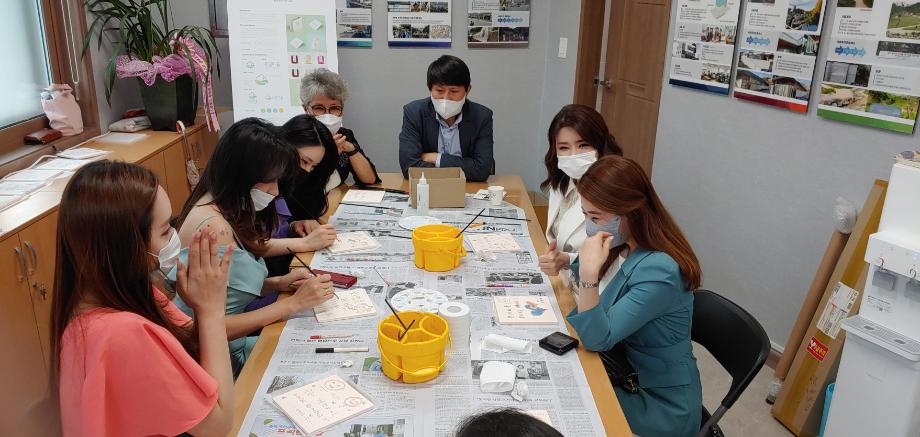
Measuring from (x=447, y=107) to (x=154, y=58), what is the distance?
186 centimetres

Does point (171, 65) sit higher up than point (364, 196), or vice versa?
point (171, 65)

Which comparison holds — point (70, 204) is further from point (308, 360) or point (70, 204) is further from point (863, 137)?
point (863, 137)

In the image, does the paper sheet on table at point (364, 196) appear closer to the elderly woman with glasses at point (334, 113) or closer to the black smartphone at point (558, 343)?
the elderly woman with glasses at point (334, 113)

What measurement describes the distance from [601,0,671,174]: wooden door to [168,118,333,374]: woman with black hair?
2.61 m

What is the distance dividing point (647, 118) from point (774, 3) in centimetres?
117

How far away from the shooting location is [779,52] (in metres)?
3.02

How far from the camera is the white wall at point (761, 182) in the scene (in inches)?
108

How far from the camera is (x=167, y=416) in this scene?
4.27 ft

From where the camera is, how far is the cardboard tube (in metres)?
2.64

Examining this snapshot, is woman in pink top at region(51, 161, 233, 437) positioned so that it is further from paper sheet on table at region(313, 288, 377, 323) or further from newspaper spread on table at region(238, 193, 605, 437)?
paper sheet on table at region(313, 288, 377, 323)

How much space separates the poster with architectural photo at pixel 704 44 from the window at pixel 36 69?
10.9ft

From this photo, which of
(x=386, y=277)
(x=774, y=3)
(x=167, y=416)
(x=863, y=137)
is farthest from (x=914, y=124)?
(x=167, y=416)

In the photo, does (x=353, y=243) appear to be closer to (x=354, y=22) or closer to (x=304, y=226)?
(x=304, y=226)

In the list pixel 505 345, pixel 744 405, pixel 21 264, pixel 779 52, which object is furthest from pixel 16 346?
pixel 779 52
